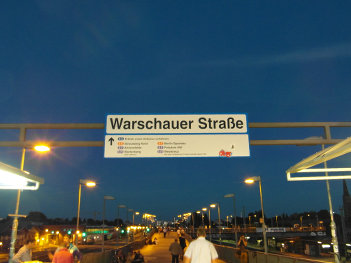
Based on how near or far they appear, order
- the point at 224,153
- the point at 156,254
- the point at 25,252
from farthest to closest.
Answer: the point at 156,254, the point at 25,252, the point at 224,153

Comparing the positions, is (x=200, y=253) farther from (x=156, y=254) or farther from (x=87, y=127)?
(x=156, y=254)

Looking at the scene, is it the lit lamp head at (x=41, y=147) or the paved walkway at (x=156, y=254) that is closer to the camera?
the lit lamp head at (x=41, y=147)

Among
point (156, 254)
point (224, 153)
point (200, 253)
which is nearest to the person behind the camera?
point (200, 253)

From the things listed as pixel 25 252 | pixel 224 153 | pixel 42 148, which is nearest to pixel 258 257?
pixel 224 153

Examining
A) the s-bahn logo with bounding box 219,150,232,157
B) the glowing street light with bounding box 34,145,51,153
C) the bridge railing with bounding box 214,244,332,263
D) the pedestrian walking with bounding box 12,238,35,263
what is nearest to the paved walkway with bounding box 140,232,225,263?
the bridge railing with bounding box 214,244,332,263

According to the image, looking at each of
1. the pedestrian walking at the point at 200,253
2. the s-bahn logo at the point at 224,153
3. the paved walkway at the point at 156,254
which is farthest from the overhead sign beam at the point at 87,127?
the paved walkway at the point at 156,254

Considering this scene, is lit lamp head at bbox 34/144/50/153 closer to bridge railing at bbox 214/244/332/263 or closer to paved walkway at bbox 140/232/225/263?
bridge railing at bbox 214/244/332/263

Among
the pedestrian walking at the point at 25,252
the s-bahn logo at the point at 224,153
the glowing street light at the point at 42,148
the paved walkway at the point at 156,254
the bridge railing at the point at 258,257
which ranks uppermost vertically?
the glowing street light at the point at 42,148

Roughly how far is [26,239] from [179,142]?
482 cm

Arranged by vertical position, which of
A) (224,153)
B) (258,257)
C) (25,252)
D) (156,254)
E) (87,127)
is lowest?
(156,254)

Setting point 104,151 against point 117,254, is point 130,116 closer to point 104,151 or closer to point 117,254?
point 104,151

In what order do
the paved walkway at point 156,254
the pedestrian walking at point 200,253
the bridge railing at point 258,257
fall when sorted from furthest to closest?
the paved walkway at point 156,254, the bridge railing at point 258,257, the pedestrian walking at point 200,253

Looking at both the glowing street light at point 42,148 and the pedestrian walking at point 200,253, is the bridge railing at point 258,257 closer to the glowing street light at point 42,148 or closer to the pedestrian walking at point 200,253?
the pedestrian walking at point 200,253

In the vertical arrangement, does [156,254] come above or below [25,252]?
below
